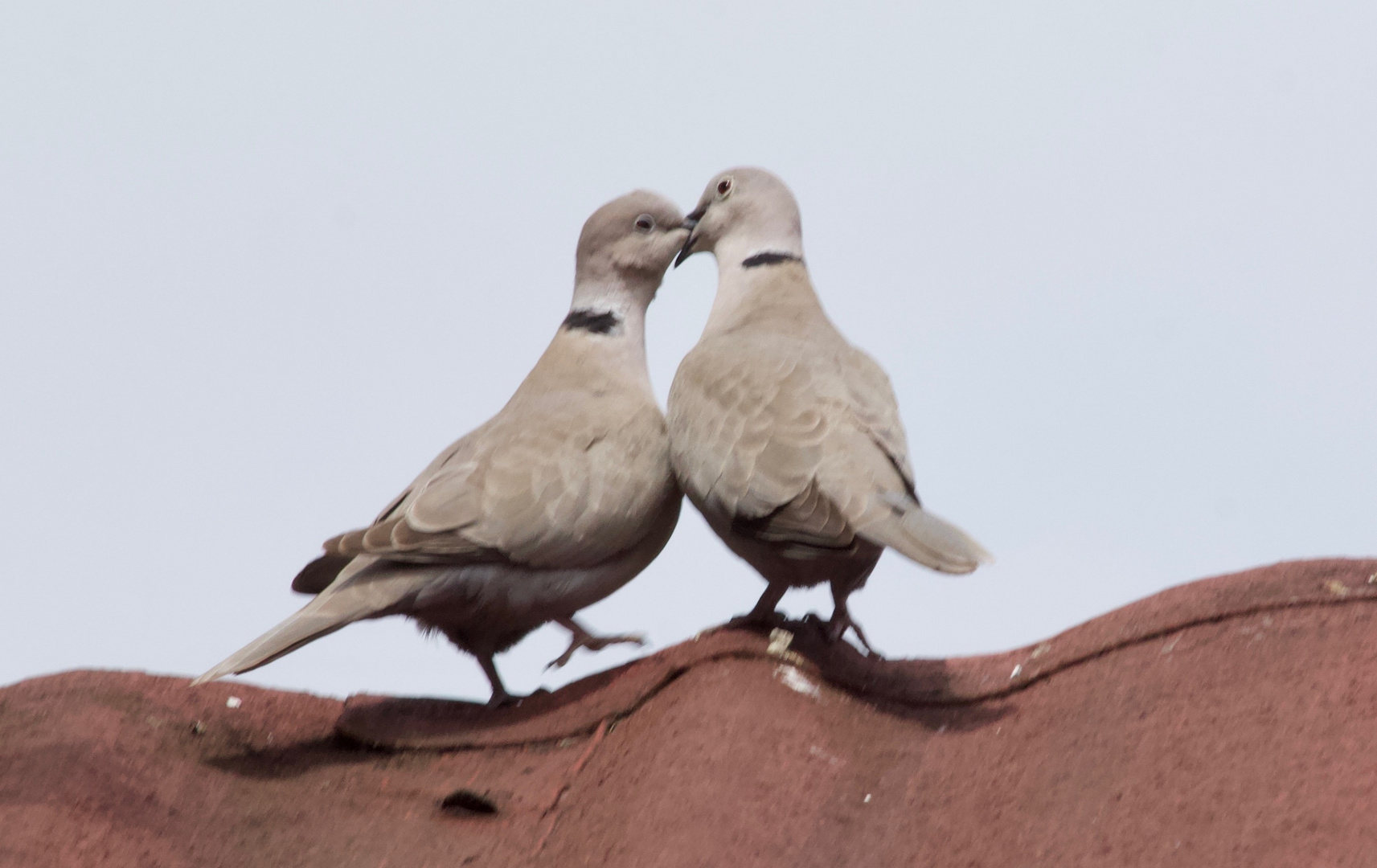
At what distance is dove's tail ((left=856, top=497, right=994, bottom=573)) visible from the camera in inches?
129

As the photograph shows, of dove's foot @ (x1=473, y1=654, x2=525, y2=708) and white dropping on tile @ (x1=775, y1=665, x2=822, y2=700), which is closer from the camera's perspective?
white dropping on tile @ (x1=775, y1=665, x2=822, y2=700)

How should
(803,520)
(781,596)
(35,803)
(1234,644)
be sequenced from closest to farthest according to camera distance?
(35,803) → (1234,644) → (803,520) → (781,596)

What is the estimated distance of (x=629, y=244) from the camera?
5.05 meters

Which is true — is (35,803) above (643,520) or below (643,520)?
above

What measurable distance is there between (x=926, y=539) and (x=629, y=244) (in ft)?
6.77

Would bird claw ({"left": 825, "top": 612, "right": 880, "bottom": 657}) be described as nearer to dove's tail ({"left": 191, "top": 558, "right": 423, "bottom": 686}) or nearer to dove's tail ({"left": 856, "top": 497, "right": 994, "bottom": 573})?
dove's tail ({"left": 856, "top": 497, "right": 994, "bottom": 573})

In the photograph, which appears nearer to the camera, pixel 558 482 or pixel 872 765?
pixel 872 765

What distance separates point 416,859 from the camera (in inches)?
113

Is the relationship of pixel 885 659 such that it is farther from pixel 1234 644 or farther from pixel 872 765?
pixel 1234 644

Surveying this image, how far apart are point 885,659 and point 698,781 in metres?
1.03

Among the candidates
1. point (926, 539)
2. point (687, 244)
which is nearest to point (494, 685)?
point (926, 539)

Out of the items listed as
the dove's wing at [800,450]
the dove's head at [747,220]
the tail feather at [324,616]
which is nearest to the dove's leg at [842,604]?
the dove's wing at [800,450]

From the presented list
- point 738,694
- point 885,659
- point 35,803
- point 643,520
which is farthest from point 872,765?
point 35,803

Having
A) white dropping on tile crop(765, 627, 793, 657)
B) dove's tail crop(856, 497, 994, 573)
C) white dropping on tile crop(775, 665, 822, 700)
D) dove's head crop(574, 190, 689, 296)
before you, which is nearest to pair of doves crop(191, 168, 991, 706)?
dove's tail crop(856, 497, 994, 573)
